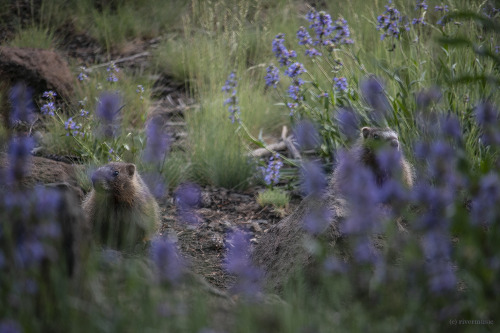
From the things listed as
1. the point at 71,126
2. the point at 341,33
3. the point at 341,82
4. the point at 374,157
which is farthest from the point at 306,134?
the point at 71,126

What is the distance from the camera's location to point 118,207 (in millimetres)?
4969

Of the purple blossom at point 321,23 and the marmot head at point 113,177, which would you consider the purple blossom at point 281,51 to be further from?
the marmot head at point 113,177

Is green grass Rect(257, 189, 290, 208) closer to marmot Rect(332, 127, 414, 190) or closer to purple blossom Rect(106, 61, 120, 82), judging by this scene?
marmot Rect(332, 127, 414, 190)

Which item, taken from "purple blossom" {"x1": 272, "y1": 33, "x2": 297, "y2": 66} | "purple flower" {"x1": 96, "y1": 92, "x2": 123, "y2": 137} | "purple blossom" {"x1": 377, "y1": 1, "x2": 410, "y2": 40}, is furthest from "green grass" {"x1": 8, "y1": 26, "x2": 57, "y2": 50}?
"purple blossom" {"x1": 377, "y1": 1, "x2": 410, "y2": 40}

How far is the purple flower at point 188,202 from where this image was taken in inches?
243

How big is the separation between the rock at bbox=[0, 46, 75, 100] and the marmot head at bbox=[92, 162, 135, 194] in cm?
344

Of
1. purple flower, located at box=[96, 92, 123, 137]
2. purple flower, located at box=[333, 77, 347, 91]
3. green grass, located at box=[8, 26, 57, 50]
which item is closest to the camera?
purple flower, located at box=[96, 92, 123, 137]

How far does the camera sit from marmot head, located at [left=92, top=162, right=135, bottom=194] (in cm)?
484

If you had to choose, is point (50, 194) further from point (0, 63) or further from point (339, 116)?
point (0, 63)

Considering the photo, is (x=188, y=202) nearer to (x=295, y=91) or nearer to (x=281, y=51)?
(x=295, y=91)

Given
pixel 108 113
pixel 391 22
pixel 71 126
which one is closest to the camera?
pixel 108 113

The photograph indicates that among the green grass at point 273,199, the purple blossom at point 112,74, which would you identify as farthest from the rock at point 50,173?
the green grass at point 273,199

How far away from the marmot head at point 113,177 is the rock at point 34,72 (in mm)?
3441

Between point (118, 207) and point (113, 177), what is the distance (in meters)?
0.25
